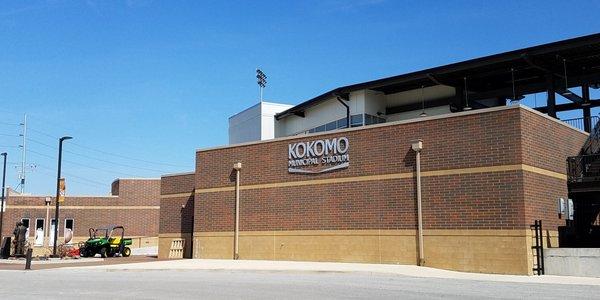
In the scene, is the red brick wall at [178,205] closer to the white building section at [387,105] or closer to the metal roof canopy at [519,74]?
Result: the white building section at [387,105]

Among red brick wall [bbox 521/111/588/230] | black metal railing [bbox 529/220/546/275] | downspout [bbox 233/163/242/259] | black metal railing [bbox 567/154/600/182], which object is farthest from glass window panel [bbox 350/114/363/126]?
black metal railing [bbox 529/220/546/275]

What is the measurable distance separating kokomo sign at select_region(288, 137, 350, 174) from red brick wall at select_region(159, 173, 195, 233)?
9229 millimetres

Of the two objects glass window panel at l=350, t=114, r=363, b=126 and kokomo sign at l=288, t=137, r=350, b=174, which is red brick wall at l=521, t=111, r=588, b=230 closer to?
kokomo sign at l=288, t=137, r=350, b=174

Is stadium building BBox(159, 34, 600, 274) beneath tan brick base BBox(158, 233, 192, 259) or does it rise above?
above

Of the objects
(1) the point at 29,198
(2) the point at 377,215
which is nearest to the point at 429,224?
(2) the point at 377,215

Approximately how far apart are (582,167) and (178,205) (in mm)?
21790

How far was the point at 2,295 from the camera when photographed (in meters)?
15.4

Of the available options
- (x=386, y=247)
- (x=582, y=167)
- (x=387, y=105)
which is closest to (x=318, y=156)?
(x=386, y=247)

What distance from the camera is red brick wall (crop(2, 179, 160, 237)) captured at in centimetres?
5647

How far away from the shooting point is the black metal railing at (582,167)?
976 inches

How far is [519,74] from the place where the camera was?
32344 millimetres

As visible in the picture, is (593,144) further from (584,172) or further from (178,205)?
(178,205)

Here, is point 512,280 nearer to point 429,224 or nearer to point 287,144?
point 429,224

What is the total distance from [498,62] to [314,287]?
17351 millimetres
